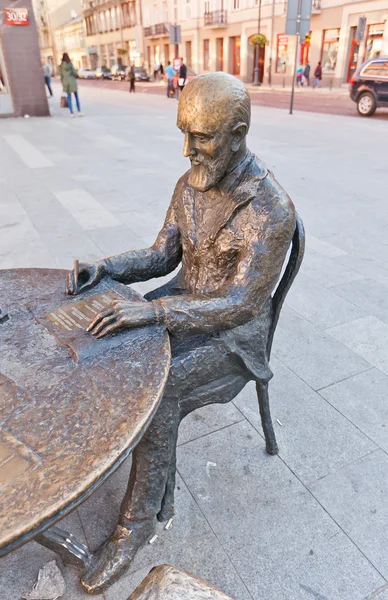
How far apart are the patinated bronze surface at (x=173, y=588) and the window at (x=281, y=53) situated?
33.9 meters

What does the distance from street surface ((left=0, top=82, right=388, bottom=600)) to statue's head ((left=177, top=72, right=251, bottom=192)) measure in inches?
53.2

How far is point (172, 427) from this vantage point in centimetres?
168

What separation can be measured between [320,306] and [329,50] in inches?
1129

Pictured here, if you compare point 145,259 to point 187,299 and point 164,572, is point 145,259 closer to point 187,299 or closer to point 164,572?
point 187,299

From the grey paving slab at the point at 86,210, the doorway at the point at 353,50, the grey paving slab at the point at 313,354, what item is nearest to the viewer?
the grey paving slab at the point at 313,354

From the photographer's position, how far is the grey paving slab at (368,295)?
3449 mm

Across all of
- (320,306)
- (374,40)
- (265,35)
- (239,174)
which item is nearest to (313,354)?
(320,306)

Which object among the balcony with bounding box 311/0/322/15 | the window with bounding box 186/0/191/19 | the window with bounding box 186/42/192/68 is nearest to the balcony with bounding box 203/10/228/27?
the window with bounding box 186/0/191/19

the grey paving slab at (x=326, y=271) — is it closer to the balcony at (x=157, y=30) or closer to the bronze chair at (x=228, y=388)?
the bronze chair at (x=228, y=388)

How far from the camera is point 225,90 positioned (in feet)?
4.58

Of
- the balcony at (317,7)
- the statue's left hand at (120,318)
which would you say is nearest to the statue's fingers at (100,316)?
the statue's left hand at (120,318)

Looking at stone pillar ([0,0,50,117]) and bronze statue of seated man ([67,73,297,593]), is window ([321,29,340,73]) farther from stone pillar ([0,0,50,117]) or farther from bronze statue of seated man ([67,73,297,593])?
bronze statue of seated man ([67,73,297,593])

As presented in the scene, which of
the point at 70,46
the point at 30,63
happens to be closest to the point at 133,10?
the point at 70,46

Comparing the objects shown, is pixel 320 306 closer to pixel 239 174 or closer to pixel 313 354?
pixel 313 354
